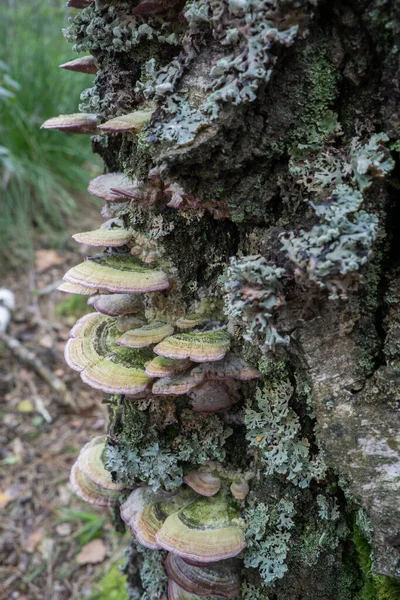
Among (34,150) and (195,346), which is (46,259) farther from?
(195,346)

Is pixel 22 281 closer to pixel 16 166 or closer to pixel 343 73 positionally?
pixel 16 166

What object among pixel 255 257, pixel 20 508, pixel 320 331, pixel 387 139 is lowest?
pixel 20 508

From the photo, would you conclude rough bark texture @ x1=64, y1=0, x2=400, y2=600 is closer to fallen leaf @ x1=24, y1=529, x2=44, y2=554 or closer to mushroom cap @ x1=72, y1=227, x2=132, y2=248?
mushroom cap @ x1=72, y1=227, x2=132, y2=248

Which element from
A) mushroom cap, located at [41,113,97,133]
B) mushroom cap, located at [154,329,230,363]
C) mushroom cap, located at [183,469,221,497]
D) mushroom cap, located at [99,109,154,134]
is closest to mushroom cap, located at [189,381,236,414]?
mushroom cap, located at [154,329,230,363]

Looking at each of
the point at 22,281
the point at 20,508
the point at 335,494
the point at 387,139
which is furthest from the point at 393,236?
the point at 22,281

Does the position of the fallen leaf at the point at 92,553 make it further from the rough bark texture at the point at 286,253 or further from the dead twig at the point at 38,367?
the rough bark texture at the point at 286,253
